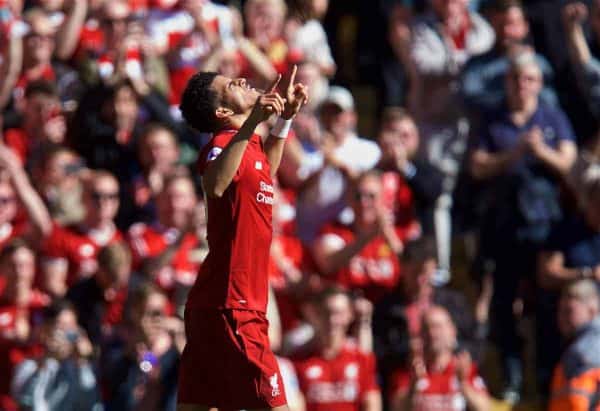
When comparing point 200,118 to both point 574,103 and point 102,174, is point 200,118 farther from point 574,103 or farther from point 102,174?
point 574,103

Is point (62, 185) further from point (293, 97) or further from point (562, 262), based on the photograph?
point (293, 97)

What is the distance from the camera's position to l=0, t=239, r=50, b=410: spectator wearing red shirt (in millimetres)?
9234

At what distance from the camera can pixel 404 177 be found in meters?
10.1

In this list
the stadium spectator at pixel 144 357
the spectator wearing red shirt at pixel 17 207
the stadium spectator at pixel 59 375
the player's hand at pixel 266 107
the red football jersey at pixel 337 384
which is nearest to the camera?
the player's hand at pixel 266 107

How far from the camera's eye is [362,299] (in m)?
9.48

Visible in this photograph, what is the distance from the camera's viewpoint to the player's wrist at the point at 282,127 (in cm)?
625

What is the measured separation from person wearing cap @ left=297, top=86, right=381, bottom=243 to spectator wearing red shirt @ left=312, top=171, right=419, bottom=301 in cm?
13

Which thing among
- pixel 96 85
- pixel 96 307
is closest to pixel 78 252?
pixel 96 307

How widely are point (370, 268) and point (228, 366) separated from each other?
373 cm

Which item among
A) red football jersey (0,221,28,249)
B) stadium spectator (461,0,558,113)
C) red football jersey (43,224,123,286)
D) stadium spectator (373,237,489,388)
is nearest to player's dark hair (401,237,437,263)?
stadium spectator (373,237,489,388)

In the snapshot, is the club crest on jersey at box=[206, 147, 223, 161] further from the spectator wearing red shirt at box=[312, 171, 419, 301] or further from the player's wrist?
the spectator wearing red shirt at box=[312, 171, 419, 301]

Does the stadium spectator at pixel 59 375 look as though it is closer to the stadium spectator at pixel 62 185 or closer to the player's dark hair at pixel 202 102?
the stadium spectator at pixel 62 185

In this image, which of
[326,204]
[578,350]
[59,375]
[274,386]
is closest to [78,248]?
[59,375]

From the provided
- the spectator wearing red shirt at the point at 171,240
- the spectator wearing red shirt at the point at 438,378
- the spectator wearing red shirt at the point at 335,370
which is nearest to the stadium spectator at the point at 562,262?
the spectator wearing red shirt at the point at 438,378
